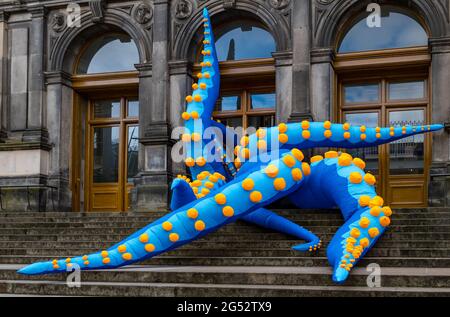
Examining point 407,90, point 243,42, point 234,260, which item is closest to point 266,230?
point 234,260

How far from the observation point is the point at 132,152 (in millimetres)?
16016

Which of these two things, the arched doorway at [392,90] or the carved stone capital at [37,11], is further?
the carved stone capital at [37,11]

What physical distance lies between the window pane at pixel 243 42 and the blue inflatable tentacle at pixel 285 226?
21.7ft

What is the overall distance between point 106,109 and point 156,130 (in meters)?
2.45

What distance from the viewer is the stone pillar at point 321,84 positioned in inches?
543

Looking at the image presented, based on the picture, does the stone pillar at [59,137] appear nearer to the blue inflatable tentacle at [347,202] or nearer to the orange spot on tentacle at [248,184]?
the blue inflatable tentacle at [347,202]

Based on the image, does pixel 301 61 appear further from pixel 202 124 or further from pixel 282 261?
pixel 282 261

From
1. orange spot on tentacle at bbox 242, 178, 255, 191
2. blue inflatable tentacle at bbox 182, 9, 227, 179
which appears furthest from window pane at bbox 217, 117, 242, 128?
orange spot on tentacle at bbox 242, 178, 255, 191

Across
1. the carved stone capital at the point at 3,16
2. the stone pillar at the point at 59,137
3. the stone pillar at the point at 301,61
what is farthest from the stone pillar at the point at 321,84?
the carved stone capital at the point at 3,16

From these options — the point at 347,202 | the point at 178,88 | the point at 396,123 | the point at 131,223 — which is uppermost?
the point at 178,88

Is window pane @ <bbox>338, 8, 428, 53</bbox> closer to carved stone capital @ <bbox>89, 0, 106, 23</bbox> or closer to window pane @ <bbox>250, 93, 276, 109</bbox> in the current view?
window pane @ <bbox>250, 93, 276, 109</bbox>

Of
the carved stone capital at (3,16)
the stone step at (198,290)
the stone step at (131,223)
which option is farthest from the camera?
the carved stone capital at (3,16)
